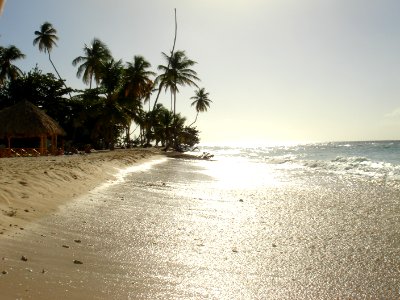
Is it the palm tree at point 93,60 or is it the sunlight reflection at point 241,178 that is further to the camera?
the palm tree at point 93,60

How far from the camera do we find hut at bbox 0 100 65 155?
26172 millimetres

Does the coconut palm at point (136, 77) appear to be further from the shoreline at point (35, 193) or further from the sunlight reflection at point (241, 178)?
the shoreline at point (35, 193)

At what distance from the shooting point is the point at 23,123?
26.4 meters

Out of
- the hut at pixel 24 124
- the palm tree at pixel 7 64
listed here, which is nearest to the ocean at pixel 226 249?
the hut at pixel 24 124

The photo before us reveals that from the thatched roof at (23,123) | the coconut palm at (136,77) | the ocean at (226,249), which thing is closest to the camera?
the ocean at (226,249)

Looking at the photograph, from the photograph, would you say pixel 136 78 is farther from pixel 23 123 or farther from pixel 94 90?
pixel 23 123

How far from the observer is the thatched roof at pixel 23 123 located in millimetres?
26172

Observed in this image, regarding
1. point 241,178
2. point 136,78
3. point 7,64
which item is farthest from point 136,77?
point 241,178

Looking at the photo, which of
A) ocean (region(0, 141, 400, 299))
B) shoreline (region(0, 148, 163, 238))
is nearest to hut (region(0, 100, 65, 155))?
shoreline (region(0, 148, 163, 238))

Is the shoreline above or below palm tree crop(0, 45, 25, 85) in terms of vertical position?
below

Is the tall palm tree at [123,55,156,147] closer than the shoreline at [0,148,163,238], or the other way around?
the shoreline at [0,148,163,238]

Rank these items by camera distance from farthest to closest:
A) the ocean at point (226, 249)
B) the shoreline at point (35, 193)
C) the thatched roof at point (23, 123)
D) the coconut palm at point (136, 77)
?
the coconut palm at point (136, 77)
the thatched roof at point (23, 123)
the shoreline at point (35, 193)
the ocean at point (226, 249)

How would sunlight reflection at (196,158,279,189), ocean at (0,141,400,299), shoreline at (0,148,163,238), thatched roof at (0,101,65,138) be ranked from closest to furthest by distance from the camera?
ocean at (0,141,400,299), shoreline at (0,148,163,238), sunlight reflection at (196,158,279,189), thatched roof at (0,101,65,138)

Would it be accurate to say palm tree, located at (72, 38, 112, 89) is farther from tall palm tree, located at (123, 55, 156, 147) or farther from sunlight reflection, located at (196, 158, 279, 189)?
sunlight reflection, located at (196, 158, 279, 189)
